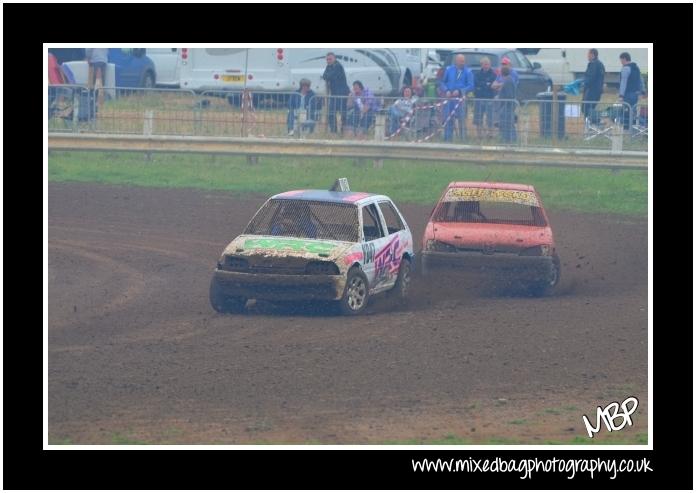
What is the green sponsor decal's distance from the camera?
12.8m

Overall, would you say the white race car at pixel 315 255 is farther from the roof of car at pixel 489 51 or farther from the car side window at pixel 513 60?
the car side window at pixel 513 60

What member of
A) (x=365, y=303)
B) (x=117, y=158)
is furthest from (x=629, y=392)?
(x=117, y=158)

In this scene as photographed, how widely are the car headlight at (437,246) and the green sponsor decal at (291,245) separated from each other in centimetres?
171

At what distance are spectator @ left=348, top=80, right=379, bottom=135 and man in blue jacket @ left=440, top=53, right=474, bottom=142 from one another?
134 cm

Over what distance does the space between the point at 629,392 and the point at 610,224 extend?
33.2ft

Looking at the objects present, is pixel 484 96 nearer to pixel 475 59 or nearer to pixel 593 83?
pixel 593 83

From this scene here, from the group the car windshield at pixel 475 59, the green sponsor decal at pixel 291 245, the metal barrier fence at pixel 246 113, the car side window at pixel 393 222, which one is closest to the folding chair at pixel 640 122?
the metal barrier fence at pixel 246 113

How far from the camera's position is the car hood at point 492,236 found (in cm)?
1421

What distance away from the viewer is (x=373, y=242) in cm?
1361

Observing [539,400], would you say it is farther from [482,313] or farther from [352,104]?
[352,104]

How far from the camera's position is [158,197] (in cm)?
2216

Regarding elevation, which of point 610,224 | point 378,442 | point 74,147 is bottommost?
point 378,442

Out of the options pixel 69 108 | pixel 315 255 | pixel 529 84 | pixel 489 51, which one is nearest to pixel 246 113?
pixel 69 108

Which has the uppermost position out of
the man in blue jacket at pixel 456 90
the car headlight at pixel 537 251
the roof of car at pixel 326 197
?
the man in blue jacket at pixel 456 90
